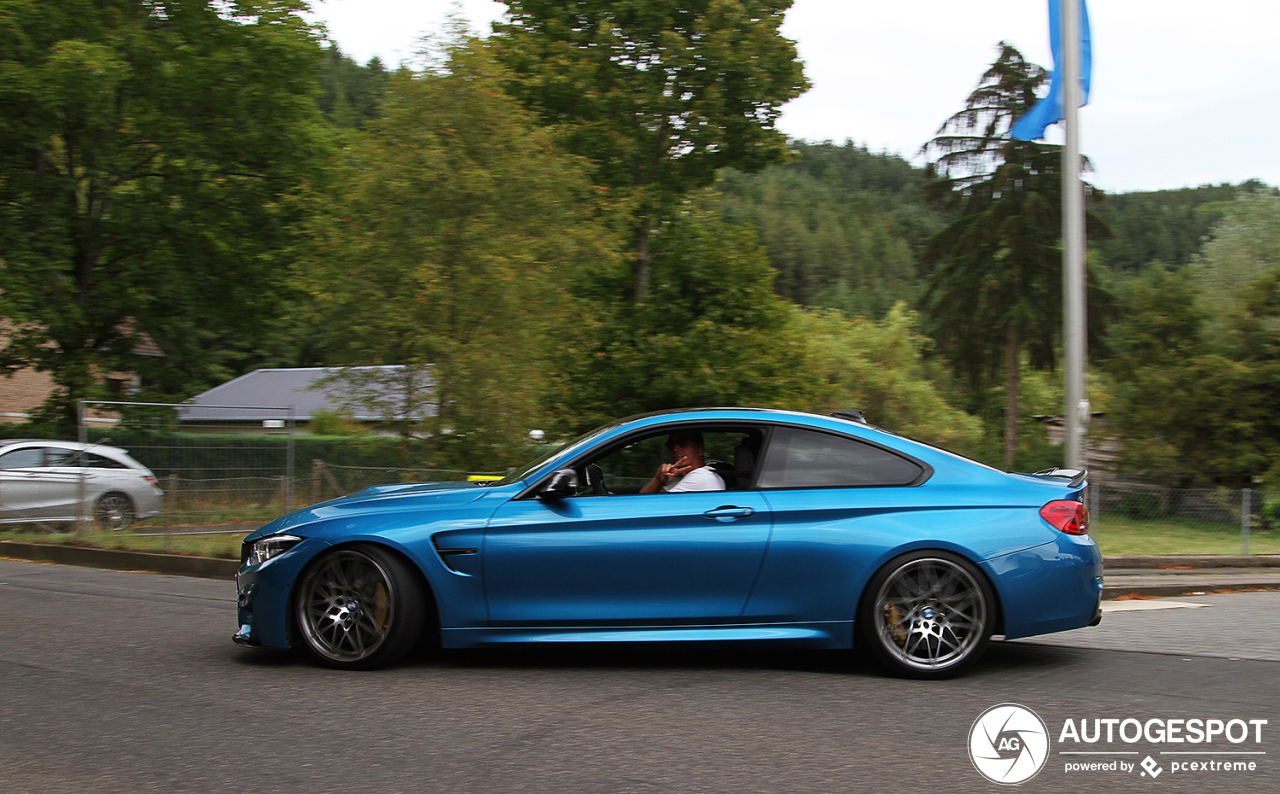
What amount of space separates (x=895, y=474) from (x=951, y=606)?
785mm

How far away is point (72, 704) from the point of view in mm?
5281

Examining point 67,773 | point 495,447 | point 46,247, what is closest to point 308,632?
point 67,773

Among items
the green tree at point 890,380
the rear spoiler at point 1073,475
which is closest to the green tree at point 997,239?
the green tree at point 890,380

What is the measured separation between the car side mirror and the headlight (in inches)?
55.8

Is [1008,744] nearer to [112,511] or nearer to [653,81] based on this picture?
[112,511]

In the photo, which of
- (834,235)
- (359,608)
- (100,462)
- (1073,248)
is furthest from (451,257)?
(834,235)

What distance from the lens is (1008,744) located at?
181 inches

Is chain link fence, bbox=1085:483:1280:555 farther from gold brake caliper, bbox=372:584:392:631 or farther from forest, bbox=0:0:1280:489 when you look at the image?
gold brake caliper, bbox=372:584:392:631

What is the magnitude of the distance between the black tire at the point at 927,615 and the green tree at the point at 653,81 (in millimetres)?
18241

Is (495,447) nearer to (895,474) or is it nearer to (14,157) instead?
(895,474)

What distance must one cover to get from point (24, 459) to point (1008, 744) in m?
15.6

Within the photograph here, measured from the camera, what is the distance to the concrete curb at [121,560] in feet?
37.4

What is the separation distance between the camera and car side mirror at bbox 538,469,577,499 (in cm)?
593

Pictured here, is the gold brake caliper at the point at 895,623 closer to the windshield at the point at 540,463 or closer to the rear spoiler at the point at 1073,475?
the rear spoiler at the point at 1073,475
